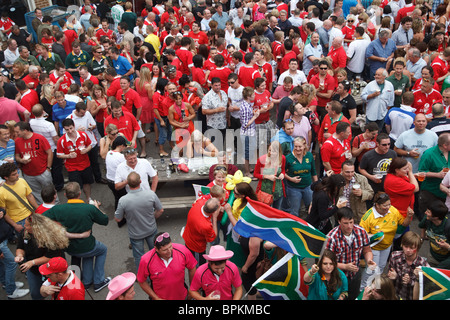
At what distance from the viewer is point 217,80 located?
342 inches

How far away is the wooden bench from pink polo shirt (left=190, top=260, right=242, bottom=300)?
2.83m

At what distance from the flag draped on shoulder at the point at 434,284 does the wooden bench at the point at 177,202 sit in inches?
162

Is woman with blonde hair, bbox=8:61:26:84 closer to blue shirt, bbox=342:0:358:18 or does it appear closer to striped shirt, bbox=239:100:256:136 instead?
striped shirt, bbox=239:100:256:136

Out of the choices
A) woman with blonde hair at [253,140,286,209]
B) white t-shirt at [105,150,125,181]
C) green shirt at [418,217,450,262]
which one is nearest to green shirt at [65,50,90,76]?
white t-shirt at [105,150,125,181]

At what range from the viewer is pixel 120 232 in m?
7.79

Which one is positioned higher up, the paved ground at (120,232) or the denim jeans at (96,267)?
the denim jeans at (96,267)

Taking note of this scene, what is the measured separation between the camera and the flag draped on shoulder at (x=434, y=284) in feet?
14.6

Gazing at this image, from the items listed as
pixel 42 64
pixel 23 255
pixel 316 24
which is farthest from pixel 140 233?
pixel 316 24

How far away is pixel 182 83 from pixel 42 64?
399cm

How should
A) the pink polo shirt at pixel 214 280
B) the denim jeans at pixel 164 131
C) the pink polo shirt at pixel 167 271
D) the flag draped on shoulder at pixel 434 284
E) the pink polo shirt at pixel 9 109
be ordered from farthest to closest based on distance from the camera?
the denim jeans at pixel 164 131 < the pink polo shirt at pixel 9 109 < the pink polo shirt at pixel 167 271 < the pink polo shirt at pixel 214 280 < the flag draped on shoulder at pixel 434 284

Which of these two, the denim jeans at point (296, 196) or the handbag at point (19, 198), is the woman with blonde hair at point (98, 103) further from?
→ the denim jeans at point (296, 196)

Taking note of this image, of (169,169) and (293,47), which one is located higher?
(293,47)

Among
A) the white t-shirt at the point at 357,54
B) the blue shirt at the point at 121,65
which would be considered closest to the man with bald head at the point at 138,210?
the blue shirt at the point at 121,65
